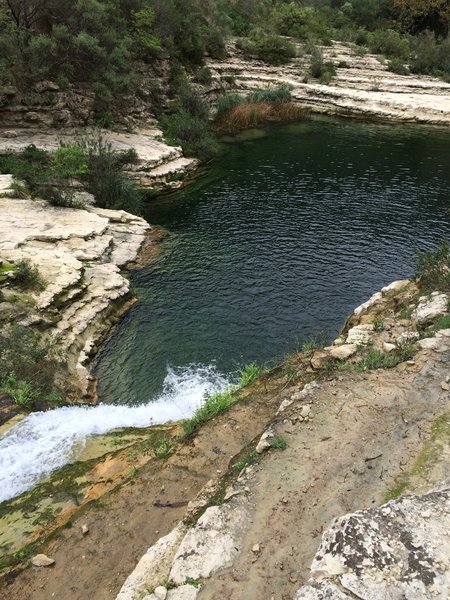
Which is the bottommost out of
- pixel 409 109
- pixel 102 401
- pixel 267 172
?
pixel 102 401

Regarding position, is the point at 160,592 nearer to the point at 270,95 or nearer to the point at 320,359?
the point at 320,359

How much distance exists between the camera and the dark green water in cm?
1541

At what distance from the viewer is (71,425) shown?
11.3 m

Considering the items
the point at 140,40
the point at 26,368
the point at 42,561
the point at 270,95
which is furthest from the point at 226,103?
A: the point at 42,561

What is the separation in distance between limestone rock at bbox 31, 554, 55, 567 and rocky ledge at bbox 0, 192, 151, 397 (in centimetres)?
564

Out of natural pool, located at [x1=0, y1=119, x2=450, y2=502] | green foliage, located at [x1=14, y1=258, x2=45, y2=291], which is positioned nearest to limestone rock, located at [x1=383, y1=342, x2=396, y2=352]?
natural pool, located at [x1=0, y1=119, x2=450, y2=502]

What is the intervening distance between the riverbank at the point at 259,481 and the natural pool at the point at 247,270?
5.42 ft

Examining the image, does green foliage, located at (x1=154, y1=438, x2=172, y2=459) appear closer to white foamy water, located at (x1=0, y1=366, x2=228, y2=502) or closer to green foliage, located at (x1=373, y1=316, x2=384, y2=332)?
white foamy water, located at (x1=0, y1=366, x2=228, y2=502)

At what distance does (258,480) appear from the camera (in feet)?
25.9

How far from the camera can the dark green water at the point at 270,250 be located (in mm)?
15406

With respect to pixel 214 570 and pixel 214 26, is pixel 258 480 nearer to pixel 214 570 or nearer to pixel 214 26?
pixel 214 570

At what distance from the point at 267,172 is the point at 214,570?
92.2 feet

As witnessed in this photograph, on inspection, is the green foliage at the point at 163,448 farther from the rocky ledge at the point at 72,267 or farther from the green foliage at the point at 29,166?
the green foliage at the point at 29,166

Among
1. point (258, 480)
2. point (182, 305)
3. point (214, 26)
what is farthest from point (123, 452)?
point (214, 26)
